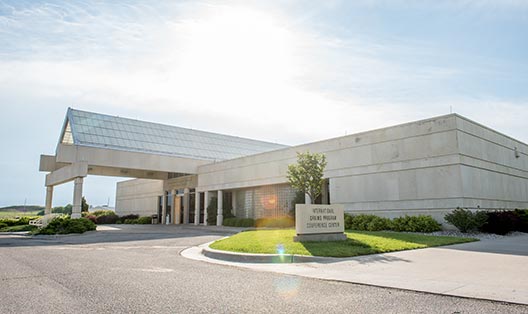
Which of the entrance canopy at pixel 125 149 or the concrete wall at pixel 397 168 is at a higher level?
the entrance canopy at pixel 125 149

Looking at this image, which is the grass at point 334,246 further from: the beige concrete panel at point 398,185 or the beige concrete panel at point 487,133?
the beige concrete panel at point 487,133

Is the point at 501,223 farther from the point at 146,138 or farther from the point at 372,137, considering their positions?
the point at 146,138

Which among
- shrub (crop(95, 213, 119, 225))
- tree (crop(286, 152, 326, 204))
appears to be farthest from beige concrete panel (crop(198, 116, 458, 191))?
shrub (crop(95, 213, 119, 225))

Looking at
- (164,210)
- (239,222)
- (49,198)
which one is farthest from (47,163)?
(239,222)

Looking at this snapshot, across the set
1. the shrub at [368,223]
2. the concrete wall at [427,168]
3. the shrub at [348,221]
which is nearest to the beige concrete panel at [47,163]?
the concrete wall at [427,168]

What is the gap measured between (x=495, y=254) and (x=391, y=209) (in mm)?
11031

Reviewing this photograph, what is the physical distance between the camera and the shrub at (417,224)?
19445 mm

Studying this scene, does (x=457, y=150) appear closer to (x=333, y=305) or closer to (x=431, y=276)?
(x=431, y=276)

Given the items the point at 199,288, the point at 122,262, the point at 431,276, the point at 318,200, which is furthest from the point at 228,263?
the point at 318,200

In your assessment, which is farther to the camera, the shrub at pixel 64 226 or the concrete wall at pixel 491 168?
the shrub at pixel 64 226

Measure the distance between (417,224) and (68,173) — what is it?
2886cm

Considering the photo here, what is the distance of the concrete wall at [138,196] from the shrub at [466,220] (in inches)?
1417

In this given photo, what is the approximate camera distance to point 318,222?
14.0 m

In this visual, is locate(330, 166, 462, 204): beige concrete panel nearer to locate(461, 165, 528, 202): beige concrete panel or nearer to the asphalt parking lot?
locate(461, 165, 528, 202): beige concrete panel
